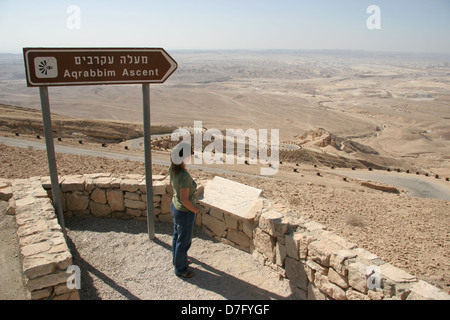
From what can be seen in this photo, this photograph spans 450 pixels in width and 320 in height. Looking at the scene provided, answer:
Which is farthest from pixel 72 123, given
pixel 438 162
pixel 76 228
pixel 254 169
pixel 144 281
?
pixel 438 162

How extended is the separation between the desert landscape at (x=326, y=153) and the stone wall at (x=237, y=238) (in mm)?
615

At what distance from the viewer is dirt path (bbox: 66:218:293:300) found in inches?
169

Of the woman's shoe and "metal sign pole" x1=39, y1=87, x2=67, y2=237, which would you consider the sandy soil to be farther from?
the woman's shoe

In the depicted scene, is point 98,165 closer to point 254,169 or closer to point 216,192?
point 216,192

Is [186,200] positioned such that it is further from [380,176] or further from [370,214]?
[380,176]

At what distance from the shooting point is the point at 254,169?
21125 millimetres

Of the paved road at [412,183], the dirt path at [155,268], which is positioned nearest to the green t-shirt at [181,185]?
the dirt path at [155,268]

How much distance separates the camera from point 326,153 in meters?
29.9

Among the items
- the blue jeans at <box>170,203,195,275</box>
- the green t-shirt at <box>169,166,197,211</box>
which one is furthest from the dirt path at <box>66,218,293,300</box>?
the green t-shirt at <box>169,166,197,211</box>

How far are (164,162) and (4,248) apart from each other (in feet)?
50.4

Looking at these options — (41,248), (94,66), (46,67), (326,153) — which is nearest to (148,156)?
(94,66)

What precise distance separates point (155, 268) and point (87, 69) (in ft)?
9.66

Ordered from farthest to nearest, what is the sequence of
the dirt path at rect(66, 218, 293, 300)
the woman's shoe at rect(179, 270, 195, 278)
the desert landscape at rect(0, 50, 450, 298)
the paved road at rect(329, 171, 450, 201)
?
1. the paved road at rect(329, 171, 450, 201)
2. the desert landscape at rect(0, 50, 450, 298)
3. the woman's shoe at rect(179, 270, 195, 278)
4. the dirt path at rect(66, 218, 293, 300)
